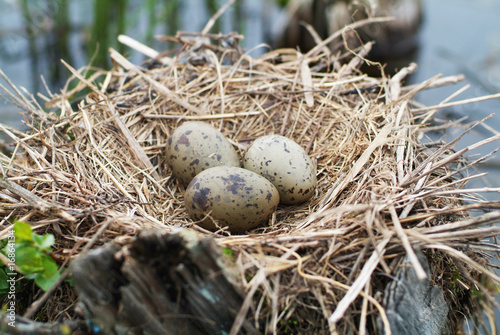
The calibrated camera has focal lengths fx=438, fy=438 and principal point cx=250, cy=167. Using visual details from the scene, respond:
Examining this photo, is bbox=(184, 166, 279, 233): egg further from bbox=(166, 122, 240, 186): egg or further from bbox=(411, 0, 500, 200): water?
bbox=(411, 0, 500, 200): water

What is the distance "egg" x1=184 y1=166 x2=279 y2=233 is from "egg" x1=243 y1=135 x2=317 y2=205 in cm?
14

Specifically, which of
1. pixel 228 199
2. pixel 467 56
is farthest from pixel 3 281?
pixel 467 56

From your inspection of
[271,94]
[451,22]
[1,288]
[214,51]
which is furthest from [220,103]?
[451,22]

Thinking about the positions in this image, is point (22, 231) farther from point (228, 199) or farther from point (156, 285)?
point (228, 199)

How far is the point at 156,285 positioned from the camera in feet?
4.12

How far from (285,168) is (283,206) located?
0.79 ft

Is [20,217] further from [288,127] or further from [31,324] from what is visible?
[288,127]

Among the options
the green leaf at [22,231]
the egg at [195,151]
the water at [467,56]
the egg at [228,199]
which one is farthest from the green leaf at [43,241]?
the water at [467,56]

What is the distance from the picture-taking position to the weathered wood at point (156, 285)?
4.02ft

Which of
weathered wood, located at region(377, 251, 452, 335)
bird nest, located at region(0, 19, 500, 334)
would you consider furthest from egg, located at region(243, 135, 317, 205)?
weathered wood, located at region(377, 251, 452, 335)

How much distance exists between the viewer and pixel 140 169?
2236 mm

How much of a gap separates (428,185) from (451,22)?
3.42 m

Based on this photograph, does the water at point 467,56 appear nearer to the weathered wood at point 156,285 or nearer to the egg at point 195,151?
the egg at point 195,151

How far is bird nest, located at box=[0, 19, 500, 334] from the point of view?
142 cm
